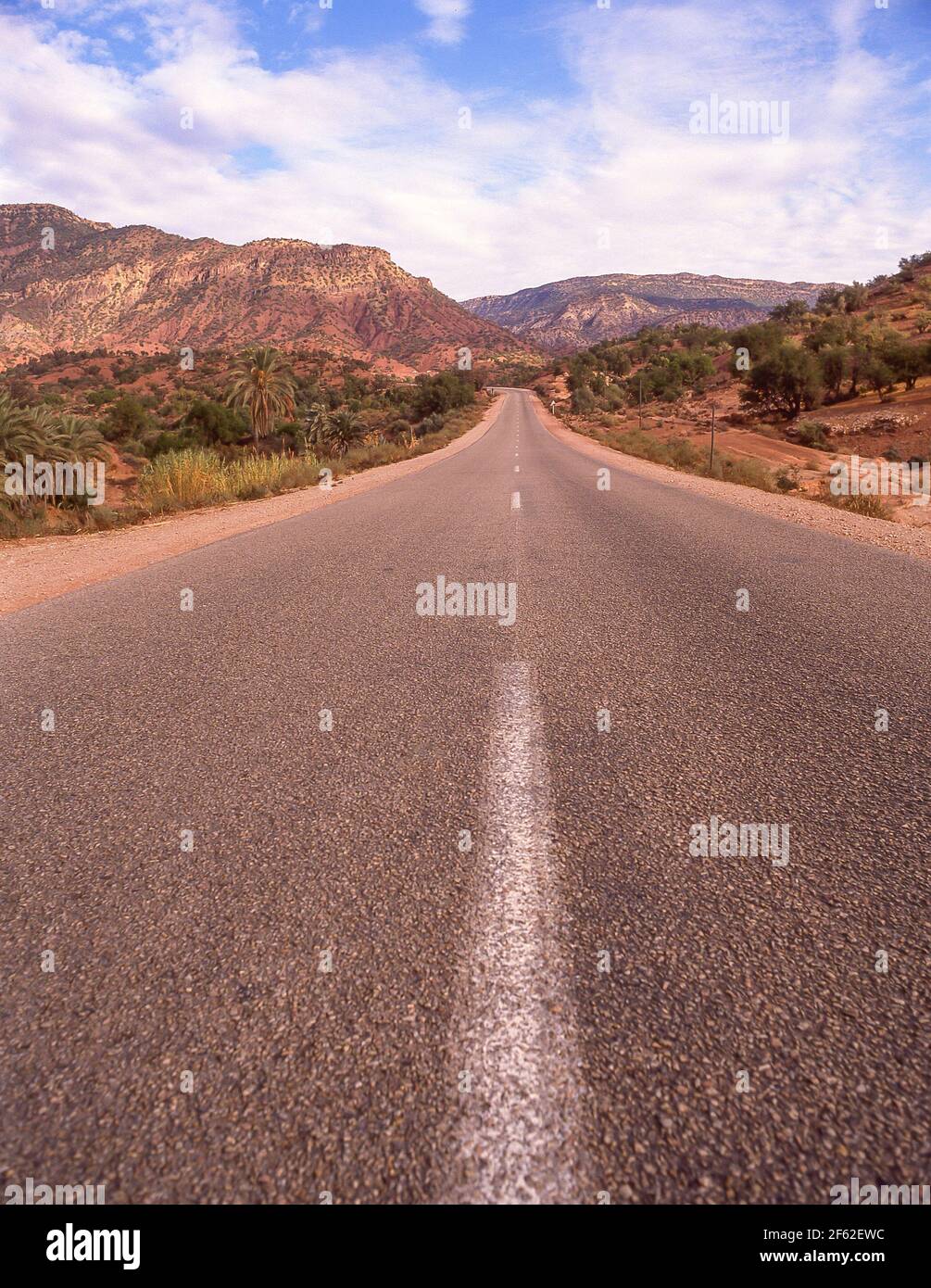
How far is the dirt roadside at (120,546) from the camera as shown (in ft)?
21.7

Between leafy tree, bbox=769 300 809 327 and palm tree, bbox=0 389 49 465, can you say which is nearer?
palm tree, bbox=0 389 49 465

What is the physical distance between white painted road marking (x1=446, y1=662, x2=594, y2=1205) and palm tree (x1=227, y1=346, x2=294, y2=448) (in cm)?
3622

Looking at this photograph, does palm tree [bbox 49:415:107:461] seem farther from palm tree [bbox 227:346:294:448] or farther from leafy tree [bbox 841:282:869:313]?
leafy tree [bbox 841:282:869:313]

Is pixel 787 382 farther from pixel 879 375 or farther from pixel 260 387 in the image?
pixel 260 387

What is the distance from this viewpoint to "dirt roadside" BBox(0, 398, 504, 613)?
6.61 metres

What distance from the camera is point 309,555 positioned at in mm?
7191

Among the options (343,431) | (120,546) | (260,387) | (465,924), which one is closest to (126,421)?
(260,387)

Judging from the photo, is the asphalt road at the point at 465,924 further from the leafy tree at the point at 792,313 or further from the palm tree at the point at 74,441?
the leafy tree at the point at 792,313

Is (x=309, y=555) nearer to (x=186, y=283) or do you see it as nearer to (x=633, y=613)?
(x=633, y=613)

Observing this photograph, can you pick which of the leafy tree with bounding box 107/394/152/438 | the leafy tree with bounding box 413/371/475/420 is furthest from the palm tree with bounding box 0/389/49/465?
the leafy tree with bounding box 413/371/475/420

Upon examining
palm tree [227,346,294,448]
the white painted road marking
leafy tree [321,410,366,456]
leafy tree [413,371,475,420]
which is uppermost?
leafy tree [413,371,475,420]

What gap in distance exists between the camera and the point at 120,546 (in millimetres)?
8727

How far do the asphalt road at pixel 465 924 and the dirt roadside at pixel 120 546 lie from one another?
3.01 meters

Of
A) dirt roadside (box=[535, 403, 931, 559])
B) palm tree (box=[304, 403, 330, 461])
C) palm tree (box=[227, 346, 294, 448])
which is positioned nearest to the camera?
dirt roadside (box=[535, 403, 931, 559])
